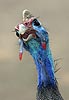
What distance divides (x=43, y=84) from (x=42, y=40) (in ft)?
5.78

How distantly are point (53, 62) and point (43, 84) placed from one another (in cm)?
91

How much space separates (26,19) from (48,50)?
4.67ft

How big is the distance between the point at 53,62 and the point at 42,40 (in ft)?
4.40

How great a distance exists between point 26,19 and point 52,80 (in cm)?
248

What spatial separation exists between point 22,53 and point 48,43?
1.12 m

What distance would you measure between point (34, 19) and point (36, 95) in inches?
114

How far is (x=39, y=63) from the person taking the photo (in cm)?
13962

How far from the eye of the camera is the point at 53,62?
14025cm

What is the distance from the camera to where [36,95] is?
460 feet

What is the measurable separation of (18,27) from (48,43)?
4.35ft

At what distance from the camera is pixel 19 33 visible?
139000 mm

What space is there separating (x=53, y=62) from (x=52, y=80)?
0.70 meters

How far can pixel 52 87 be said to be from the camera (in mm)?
140125

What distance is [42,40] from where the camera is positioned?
139250 mm
